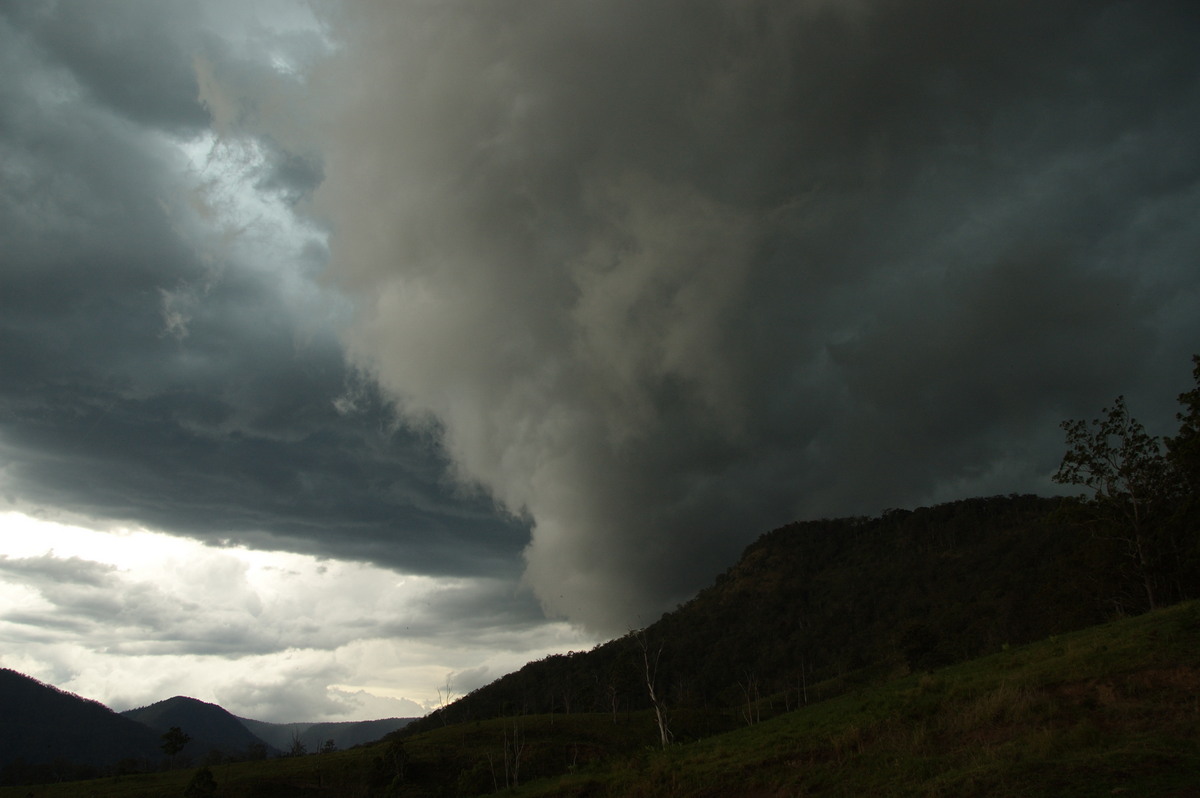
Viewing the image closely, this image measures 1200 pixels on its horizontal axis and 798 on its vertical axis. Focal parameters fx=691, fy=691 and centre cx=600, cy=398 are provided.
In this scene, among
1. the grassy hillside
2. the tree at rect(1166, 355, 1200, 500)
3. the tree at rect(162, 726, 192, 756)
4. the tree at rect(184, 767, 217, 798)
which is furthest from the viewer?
the tree at rect(162, 726, 192, 756)

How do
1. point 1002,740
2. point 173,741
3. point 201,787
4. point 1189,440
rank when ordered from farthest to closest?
1. point 173,741
2. point 201,787
3. point 1189,440
4. point 1002,740

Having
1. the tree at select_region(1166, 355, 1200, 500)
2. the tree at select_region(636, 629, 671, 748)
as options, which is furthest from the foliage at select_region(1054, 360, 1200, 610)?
the tree at select_region(636, 629, 671, 748)

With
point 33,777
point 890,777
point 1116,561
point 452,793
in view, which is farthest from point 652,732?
point 33,777

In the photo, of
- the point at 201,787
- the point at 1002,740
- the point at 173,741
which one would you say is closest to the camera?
the point at 1002,740

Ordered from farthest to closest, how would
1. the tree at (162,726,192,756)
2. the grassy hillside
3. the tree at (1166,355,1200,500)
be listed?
the tree at (162,726,192,756) → the tree at (1166,355,1200,500) → the grassy hillside

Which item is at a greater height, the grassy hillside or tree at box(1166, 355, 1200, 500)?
tree at box(1166, 355, 1200, 500)

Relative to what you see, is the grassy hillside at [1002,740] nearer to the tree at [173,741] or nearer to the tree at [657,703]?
the tree at [657,703]

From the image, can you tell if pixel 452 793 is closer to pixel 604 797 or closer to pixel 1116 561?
pixel 604 797

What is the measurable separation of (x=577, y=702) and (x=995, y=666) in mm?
168000

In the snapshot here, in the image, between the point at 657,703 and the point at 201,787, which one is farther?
the point at 201,787

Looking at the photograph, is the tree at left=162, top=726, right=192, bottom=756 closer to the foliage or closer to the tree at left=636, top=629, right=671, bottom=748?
the tree at left=636, top=629, right=671, bottom=748

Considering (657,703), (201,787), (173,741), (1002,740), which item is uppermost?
(1002,740)

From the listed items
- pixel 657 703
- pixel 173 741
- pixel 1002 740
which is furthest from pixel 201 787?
pixel 1002 740

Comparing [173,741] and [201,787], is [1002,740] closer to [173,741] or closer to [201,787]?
[201,787]
